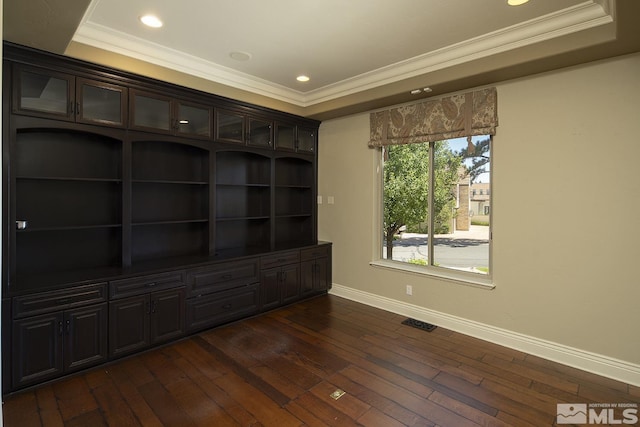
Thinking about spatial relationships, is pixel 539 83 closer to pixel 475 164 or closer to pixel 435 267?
pixel 475 164

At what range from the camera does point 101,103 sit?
10.4ft

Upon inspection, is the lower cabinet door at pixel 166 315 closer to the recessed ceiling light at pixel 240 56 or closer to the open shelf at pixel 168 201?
the open shelf at pixel 168 201

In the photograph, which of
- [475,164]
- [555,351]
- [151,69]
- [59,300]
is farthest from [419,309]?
[151,69]

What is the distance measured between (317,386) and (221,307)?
1.52m

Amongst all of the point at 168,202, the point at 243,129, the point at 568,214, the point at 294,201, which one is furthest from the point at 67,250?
the point at 568,214

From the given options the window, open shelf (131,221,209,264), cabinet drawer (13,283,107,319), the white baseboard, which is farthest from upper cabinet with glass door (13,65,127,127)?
the white baseboard

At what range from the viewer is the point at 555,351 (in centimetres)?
324

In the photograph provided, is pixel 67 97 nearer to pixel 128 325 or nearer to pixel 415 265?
pixel 128 325

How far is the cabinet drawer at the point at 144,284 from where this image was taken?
3.09 meters

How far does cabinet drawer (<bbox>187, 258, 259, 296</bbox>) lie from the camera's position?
3.63 meters

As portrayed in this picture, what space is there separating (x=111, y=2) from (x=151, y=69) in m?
0.81

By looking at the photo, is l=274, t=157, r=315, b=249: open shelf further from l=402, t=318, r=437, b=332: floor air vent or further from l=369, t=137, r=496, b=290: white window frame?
l=402, t=318, r=437, b=332: floor air vent

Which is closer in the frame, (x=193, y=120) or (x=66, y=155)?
(x=66, y=155)

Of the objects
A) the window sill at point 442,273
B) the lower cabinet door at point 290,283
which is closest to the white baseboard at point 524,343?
the window sill at point 442,273
